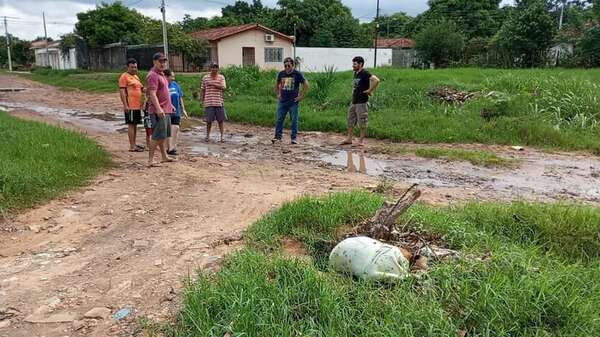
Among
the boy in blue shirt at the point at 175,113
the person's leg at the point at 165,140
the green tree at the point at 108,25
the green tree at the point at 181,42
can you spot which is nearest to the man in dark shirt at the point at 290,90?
the boy in blue shirt at the point at 175,113

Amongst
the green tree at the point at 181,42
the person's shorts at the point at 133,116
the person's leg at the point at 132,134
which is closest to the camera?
the person's shorts at the point at 133,116

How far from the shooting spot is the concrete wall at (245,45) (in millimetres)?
34031

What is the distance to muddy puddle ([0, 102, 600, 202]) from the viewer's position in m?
6.64

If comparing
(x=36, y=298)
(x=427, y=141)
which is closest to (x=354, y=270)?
(x=36, y=298)

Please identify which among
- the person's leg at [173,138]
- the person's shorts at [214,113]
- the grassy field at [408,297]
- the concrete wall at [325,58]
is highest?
the concrete wall at [325,58]

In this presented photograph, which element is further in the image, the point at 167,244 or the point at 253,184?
the point at 253,184

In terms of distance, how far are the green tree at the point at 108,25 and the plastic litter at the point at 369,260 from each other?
37.8 meters

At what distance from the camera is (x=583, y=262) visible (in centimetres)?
420

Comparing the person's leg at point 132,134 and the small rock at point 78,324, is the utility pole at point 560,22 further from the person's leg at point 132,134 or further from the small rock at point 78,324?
the small rock at point 78,324

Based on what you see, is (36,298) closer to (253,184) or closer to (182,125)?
(253,184)

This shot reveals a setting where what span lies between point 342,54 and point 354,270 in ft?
117

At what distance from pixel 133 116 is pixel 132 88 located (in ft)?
1.58

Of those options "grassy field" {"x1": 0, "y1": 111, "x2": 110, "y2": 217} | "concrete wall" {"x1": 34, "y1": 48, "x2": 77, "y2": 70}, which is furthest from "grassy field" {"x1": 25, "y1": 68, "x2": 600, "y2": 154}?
"concrete wall" {"x1": 34, "y1": 48, "x2": 77, "y2": 70}

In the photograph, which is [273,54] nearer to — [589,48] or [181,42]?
[181,42]
